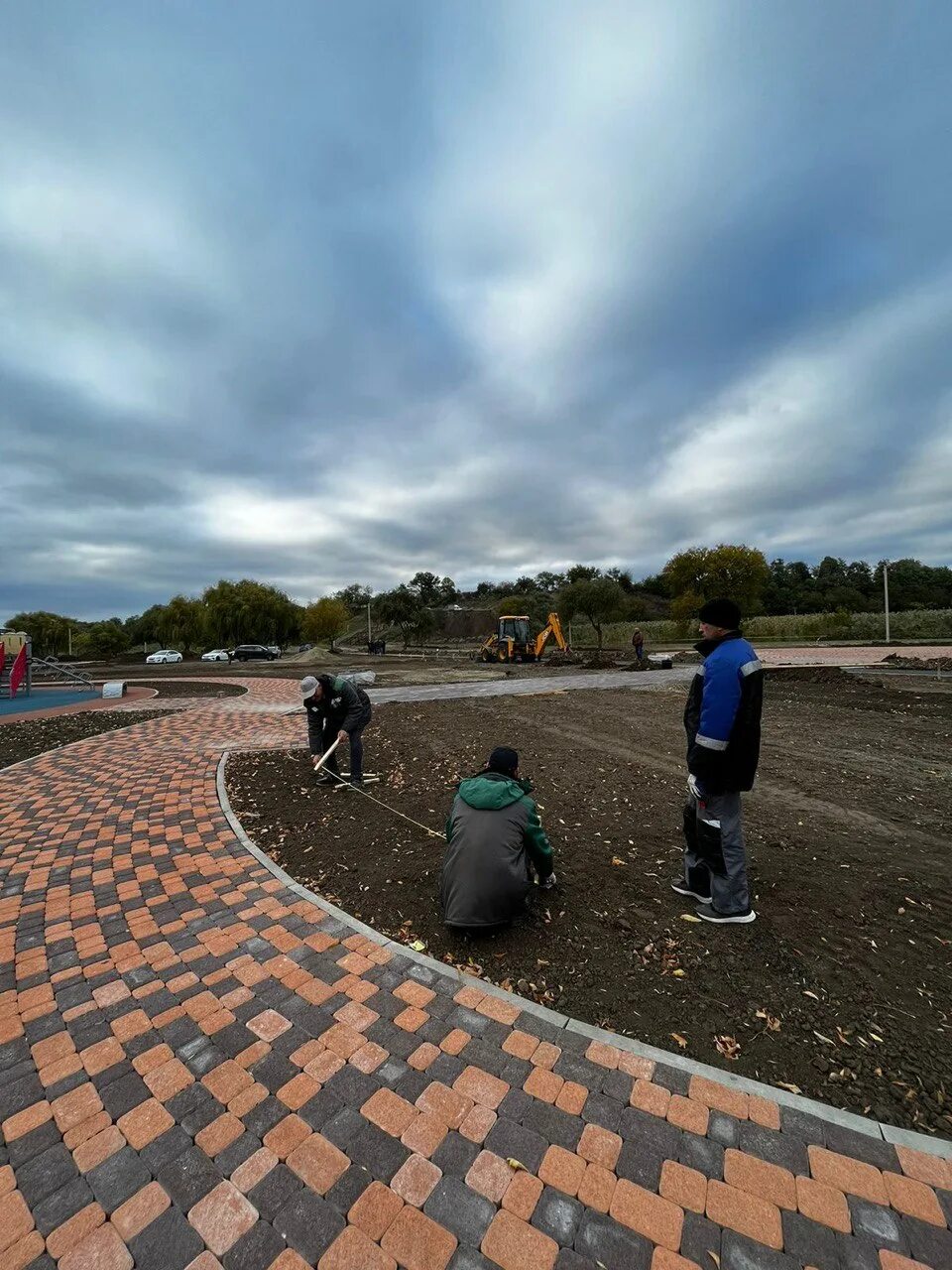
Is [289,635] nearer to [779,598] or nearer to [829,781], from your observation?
[829,781]

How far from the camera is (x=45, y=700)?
14.6 metres

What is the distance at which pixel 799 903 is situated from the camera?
125 inches

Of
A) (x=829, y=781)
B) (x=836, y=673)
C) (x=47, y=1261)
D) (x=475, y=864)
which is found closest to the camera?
(x=47, y=1261)

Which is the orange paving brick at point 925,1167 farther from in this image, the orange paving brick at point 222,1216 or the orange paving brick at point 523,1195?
the orange paving brick at point 222,1216

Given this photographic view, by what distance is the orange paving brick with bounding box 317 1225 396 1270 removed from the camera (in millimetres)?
1397

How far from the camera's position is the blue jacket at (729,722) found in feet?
9.21

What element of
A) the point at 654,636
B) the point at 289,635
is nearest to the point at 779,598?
the point at 654,636

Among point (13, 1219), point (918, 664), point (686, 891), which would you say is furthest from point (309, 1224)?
point (918, 664)

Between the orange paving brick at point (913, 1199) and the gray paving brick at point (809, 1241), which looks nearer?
the gray paving brick at point (809, 1241)

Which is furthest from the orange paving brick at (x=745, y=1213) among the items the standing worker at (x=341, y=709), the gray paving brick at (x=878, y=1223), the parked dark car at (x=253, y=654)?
the parked dark car at (x=253, y=654)

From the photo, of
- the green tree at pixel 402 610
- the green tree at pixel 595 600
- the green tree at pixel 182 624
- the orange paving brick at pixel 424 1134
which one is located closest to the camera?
the orange paving brick at pixel 424 1134

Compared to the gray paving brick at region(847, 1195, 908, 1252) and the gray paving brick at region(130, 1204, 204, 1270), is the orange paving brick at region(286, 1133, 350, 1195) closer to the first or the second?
the gray paving brick at region(130, 1204, 204, 1270)

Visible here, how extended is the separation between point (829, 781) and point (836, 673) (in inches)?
447

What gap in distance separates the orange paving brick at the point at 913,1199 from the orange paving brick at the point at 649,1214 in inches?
25.7
